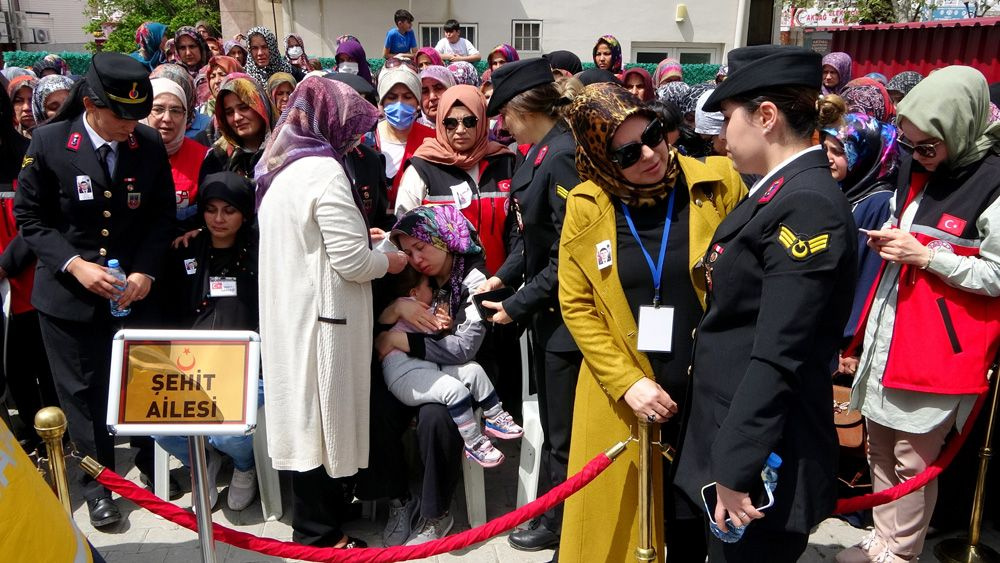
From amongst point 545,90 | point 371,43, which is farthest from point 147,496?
point 371,43

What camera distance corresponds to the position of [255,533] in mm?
3768

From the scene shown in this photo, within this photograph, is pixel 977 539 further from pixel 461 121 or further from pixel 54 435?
pixel 54 435

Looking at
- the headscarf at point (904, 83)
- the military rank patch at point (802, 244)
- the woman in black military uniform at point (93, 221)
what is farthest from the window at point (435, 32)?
the military rank patch at point (802, 244)

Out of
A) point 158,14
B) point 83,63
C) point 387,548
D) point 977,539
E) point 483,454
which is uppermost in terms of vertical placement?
point 158,14

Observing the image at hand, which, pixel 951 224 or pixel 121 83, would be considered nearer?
pixel 951 224

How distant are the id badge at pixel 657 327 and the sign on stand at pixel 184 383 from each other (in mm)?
1250

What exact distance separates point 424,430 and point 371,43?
16.2m

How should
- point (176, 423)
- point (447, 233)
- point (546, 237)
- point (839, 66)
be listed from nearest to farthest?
point (176, 423)
point (546, 237)
point (447, 233)
point (839, 66)

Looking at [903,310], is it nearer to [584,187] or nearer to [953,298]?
[953,298]

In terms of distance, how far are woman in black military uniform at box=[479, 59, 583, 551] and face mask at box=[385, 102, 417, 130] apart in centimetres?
126

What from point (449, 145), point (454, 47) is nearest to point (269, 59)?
point (454, 47)

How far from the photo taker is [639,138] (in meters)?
2.50

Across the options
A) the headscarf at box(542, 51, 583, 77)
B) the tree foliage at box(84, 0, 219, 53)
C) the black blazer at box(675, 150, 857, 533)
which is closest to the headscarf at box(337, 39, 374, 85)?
the headscarf at box(542, 51, 583, 77)

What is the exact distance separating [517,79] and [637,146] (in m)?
1.32
